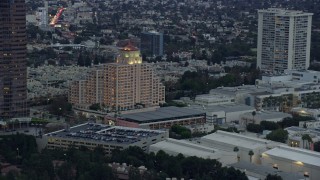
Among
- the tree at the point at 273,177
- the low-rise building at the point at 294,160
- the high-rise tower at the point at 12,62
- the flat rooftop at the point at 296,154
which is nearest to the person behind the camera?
the tree at the point at 273,177

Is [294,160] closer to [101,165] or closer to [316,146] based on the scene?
[316,146]

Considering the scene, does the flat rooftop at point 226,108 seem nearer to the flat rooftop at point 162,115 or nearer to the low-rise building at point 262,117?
the flat rooftop at point 162,115

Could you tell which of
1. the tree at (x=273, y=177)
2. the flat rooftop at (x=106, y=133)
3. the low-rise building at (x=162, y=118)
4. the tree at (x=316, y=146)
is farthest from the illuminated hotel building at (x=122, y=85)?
the tree at (x=273, y=177)

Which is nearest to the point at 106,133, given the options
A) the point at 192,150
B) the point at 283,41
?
the point at 192,150

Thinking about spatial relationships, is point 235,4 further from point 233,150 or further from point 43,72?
point 233,150

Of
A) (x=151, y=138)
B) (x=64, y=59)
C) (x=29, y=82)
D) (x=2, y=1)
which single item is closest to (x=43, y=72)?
(x=29, y=82)

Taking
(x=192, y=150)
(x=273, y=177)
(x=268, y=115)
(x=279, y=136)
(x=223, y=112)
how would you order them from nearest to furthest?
(x=273, y=177) < (x=192, y=150) < (x=279, y=136) < (x=268, y=115) < (x=223, y=112)
